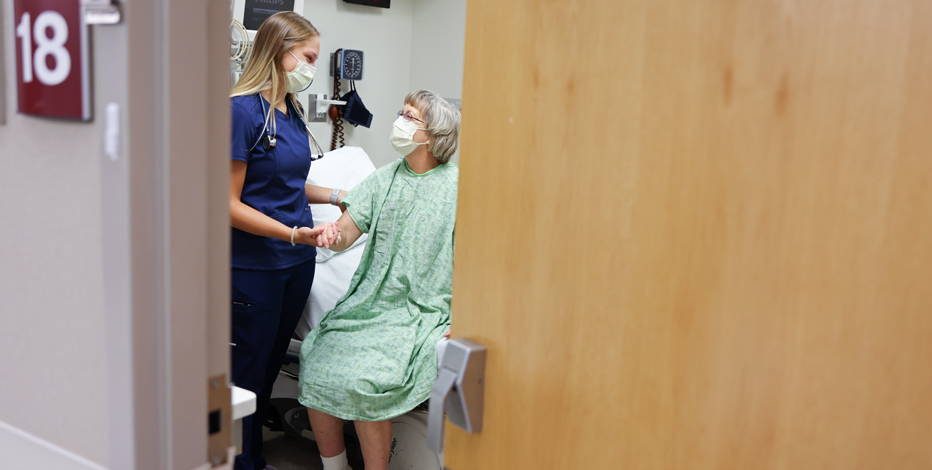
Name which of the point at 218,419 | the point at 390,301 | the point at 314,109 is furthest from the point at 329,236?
the point at 314,109

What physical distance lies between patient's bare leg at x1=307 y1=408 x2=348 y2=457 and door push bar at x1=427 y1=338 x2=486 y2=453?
160cm

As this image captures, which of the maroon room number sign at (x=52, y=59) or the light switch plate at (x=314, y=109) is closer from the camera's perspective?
the maroon room number sign at (x=52, y=59)

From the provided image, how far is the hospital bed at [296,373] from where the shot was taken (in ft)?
7.93

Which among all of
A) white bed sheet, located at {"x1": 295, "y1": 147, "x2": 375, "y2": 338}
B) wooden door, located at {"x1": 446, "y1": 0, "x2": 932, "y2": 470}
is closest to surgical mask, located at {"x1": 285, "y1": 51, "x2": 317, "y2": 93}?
white bed sheet, located at {"x1": 295, "y1": 147, "x2": 375, "y2": 338}

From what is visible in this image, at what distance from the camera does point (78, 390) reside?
78 centimetres

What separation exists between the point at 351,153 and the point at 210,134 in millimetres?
2770

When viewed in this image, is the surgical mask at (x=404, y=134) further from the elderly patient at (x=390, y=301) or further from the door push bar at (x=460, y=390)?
the door push bar at (x=460, y=390)

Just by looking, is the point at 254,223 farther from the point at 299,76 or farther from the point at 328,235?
the point at 299,76

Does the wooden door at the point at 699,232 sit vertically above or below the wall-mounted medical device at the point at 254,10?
below

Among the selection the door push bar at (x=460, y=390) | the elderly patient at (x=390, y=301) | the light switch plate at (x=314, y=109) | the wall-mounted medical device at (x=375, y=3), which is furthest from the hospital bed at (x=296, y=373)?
the door push bar at (x=460, y=390)

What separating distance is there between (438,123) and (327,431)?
120 cm

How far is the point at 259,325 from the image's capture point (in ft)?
7.33

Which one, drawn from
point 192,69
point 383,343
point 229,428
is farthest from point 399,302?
point 192,69

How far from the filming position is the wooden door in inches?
20.7
